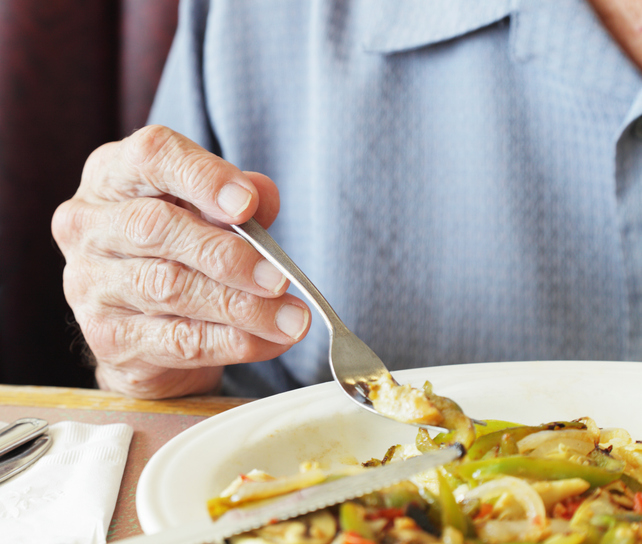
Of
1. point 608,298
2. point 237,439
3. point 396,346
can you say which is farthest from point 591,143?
point 237,439

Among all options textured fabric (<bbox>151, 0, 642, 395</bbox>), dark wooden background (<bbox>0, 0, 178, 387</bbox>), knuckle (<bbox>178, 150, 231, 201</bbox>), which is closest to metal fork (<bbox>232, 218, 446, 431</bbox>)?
knuckle (<bbox>178, 150, 231, 201</bbox>)

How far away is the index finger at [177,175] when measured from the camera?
0.63m

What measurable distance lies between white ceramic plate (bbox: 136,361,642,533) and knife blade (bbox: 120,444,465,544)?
0.24 feet

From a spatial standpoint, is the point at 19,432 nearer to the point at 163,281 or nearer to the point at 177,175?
the point at 163,281

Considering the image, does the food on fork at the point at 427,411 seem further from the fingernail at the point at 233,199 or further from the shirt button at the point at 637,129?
the shirt button at the point at 637,129

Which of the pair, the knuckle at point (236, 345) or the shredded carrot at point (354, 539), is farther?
the knuckle at point (236, 345)

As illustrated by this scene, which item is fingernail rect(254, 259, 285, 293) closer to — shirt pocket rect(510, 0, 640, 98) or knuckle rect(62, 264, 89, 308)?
knuckle rect(62, 264, 89, 308)

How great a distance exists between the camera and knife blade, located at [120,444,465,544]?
323 millimetres

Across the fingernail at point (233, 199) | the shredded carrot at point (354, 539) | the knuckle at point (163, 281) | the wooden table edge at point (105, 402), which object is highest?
the fingernail at point (233, 199)

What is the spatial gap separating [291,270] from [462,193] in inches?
24.9

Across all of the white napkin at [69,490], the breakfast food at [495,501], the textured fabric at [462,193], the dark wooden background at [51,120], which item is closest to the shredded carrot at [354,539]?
the breakfast food at [495,501]

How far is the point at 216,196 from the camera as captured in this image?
63 centimetres

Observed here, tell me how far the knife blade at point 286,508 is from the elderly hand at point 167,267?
0.30 meters

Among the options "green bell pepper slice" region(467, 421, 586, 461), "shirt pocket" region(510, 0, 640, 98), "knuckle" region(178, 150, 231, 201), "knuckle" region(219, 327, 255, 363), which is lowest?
"knuckle" region(219, 327, 255, 363)
